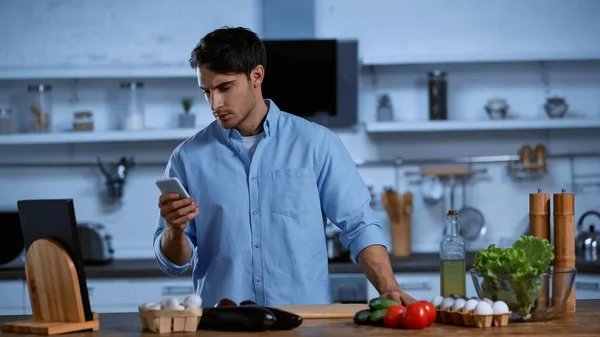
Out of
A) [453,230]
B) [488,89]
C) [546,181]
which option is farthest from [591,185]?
[453,230]

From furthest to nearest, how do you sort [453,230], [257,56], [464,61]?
[464,61], [257,56], [453,230]

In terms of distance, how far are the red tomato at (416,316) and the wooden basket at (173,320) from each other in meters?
0.51

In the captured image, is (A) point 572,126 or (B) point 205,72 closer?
(B) point 205,72

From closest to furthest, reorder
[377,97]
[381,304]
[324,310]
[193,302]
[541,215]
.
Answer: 1. [193,302]
2. [381,304]
3. [324,310]
4. [541,215]
5. [377,97]

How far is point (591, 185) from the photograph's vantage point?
17.8 feet

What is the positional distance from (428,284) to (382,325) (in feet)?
7.87

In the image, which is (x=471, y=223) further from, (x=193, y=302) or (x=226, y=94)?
(x=193, y=302)

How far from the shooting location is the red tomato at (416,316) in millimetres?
2408

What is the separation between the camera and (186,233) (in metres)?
3.03

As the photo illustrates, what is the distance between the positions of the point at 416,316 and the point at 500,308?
217 mm

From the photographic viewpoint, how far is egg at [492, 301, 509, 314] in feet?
7.98

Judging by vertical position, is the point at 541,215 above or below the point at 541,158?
below

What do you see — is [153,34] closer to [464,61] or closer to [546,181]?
[464,61]

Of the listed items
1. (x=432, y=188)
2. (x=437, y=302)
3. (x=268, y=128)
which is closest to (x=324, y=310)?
(x=437, y=302)
